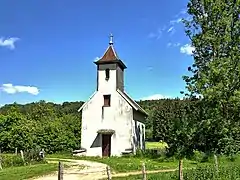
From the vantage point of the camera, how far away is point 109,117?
39094mm

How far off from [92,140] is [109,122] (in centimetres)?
277

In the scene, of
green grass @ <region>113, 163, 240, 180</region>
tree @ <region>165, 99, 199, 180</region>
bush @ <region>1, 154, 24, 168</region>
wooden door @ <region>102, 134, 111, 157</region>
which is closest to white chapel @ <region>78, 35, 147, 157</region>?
wooden door @ <region>102, 134, 111, 157</region>

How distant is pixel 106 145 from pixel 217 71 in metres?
16.1

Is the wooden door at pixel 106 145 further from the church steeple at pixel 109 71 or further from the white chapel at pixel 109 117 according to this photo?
the church steeple at pixel 109 71

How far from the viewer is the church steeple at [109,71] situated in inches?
1556

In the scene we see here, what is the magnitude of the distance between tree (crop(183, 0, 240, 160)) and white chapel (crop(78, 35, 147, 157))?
975 centimetres

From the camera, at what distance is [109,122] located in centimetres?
3903

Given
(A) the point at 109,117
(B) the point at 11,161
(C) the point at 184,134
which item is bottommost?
(B) the point at 11,161

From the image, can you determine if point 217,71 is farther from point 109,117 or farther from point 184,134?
point 109,117

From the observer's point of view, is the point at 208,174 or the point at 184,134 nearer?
the point at 208,174

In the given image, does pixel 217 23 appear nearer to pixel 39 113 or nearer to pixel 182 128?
pixel 182 128

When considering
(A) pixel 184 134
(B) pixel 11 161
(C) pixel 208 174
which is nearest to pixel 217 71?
(A) pixel 184 134

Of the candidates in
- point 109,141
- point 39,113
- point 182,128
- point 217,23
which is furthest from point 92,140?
point 39,113

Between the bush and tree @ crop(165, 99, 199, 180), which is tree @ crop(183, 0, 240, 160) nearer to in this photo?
tree @ crop(165, 99, 199, 180)
